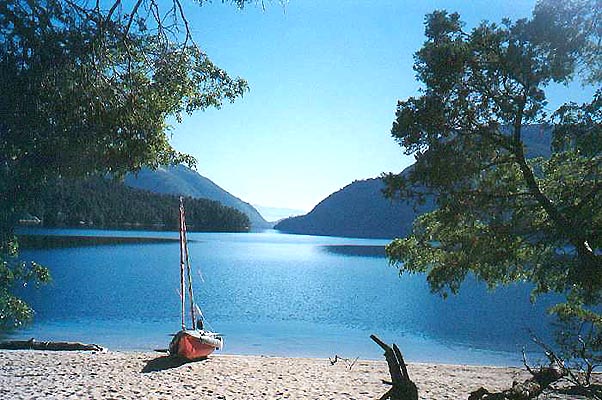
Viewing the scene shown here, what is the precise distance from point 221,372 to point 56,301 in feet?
91.9

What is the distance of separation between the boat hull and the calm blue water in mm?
6338

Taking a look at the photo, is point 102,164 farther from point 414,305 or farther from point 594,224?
point 414,305

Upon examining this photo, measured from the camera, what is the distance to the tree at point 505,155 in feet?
33.4

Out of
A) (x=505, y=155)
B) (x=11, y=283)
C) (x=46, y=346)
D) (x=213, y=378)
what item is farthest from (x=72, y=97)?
(x=46, y=346)

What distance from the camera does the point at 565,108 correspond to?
393 inches

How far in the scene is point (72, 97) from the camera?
6605 millimetres

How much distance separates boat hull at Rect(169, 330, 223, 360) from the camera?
20.9 metres

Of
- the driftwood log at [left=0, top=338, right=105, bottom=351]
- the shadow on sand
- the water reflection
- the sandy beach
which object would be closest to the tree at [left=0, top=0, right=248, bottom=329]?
the sandy beach

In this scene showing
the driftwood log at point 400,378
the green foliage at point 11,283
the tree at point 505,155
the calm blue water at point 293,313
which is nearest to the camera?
the green foliage at point 11,283

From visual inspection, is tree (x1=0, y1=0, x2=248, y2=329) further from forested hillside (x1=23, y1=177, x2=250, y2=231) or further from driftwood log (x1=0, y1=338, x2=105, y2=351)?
forested hillside (x1=23, y1=177, x2=250, y2=231)

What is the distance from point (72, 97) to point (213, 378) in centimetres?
1345

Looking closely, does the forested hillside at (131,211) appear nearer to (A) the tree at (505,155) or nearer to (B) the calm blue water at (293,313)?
(B) the calm blue water at (293,313)

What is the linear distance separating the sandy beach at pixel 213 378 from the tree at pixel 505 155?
4.94 metres

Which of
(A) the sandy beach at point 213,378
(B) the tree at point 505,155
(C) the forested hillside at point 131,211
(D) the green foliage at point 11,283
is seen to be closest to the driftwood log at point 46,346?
(A) the sandy beach at point 213,378
